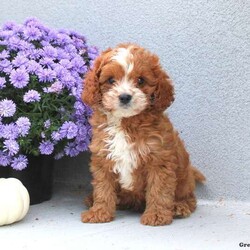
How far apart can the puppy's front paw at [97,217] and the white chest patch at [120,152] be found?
284 mm

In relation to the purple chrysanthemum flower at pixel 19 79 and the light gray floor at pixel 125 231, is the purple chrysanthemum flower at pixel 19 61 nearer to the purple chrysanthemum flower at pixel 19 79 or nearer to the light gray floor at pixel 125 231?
the purple chrysanthemum flower at pixel 19 79

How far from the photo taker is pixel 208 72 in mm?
4570

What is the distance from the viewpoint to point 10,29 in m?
4.65

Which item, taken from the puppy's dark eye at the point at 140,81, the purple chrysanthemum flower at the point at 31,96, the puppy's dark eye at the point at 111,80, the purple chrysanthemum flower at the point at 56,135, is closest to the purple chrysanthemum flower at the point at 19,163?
the purple chrysanthemum flower at the point at 56,135

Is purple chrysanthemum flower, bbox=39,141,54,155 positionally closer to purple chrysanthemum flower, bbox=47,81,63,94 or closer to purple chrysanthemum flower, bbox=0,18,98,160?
purple chrysanthemum flower, bbox=0,18,98,160

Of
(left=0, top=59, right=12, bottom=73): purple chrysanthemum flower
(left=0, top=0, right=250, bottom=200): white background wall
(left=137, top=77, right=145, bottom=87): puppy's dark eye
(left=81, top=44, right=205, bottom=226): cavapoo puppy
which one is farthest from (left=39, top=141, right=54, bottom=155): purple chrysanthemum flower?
(left=0, top=0, right=250, bottom=200): white background wall

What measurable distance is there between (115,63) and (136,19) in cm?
123

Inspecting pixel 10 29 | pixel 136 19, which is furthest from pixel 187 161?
pixel 10 29

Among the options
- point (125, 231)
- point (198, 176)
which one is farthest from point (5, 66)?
point (198, 176)

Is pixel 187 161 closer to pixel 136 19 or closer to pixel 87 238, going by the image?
pixel 87 238

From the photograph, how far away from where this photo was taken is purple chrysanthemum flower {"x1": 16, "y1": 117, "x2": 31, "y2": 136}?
4.09 m

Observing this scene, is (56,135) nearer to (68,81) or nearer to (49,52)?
(68,81)

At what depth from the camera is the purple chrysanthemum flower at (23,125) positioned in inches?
161

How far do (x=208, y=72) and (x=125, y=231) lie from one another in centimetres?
159
